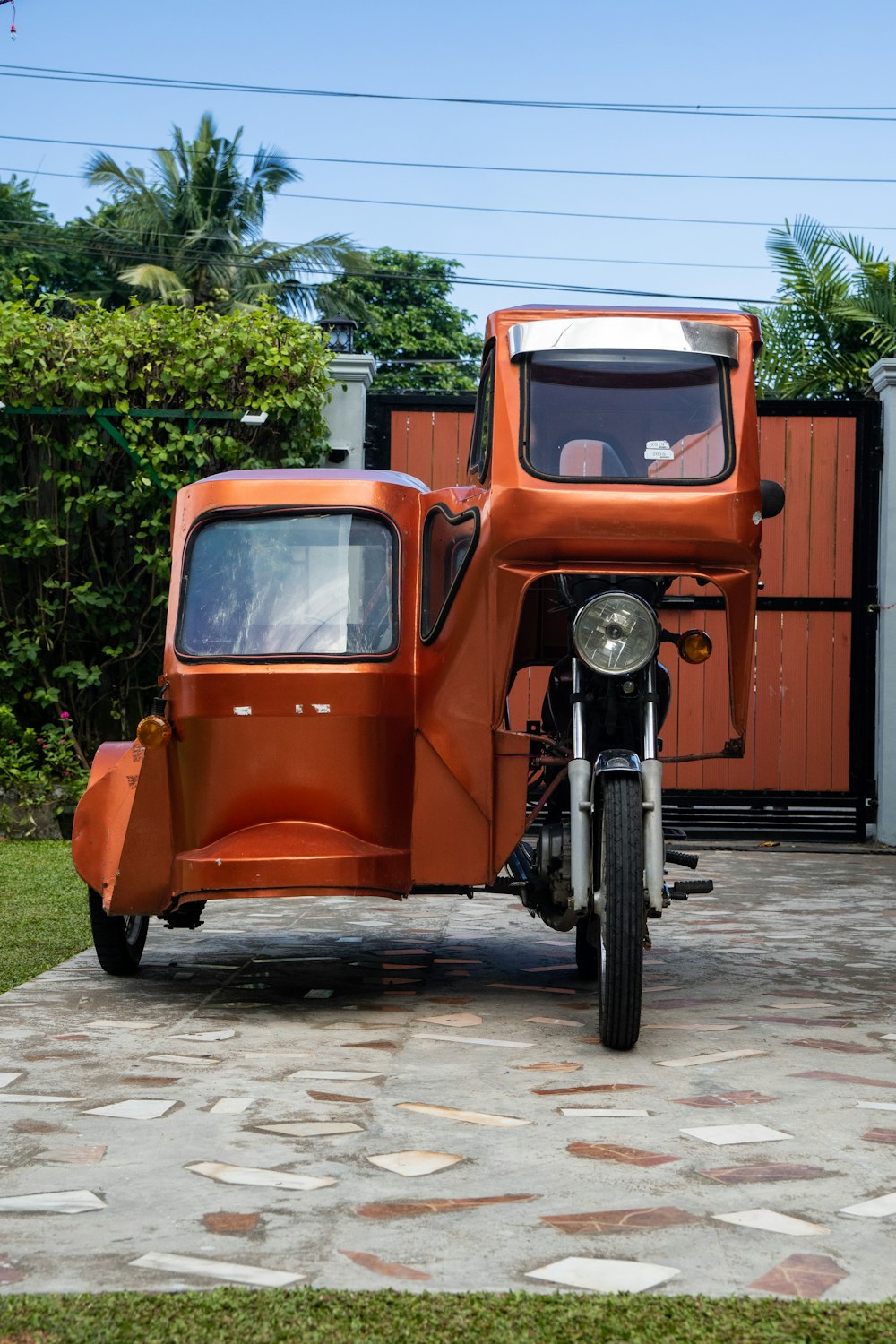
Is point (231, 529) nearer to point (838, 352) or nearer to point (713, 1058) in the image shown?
point (713, 1058)

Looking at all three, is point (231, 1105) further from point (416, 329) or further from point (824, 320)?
point (416, 329)

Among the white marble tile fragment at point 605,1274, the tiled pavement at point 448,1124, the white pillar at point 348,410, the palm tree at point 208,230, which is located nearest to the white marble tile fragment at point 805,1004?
the tiled pavement at point 448,1124

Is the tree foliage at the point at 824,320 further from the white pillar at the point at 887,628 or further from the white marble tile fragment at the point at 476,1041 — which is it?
the white marble tile fragment at the point at 476,1041

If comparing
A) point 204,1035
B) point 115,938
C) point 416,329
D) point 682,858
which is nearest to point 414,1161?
point 204,1035

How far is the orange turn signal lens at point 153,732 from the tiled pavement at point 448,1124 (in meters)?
0.95

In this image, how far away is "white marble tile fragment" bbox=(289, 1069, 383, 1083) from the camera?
4355 millimetres

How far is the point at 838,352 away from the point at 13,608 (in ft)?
36.6

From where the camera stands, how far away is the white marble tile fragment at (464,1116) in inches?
153

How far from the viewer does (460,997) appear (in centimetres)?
571

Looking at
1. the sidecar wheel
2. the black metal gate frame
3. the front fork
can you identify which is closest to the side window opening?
the front fork

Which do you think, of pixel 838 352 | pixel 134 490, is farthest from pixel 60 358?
pixel 838 352

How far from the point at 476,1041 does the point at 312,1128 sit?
3.82 feet

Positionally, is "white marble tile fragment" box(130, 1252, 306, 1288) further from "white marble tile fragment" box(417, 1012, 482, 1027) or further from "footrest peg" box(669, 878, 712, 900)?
"footrest peg" box(669, 878, 712, 900)

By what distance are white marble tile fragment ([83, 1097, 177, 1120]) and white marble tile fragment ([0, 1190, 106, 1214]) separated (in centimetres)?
68
